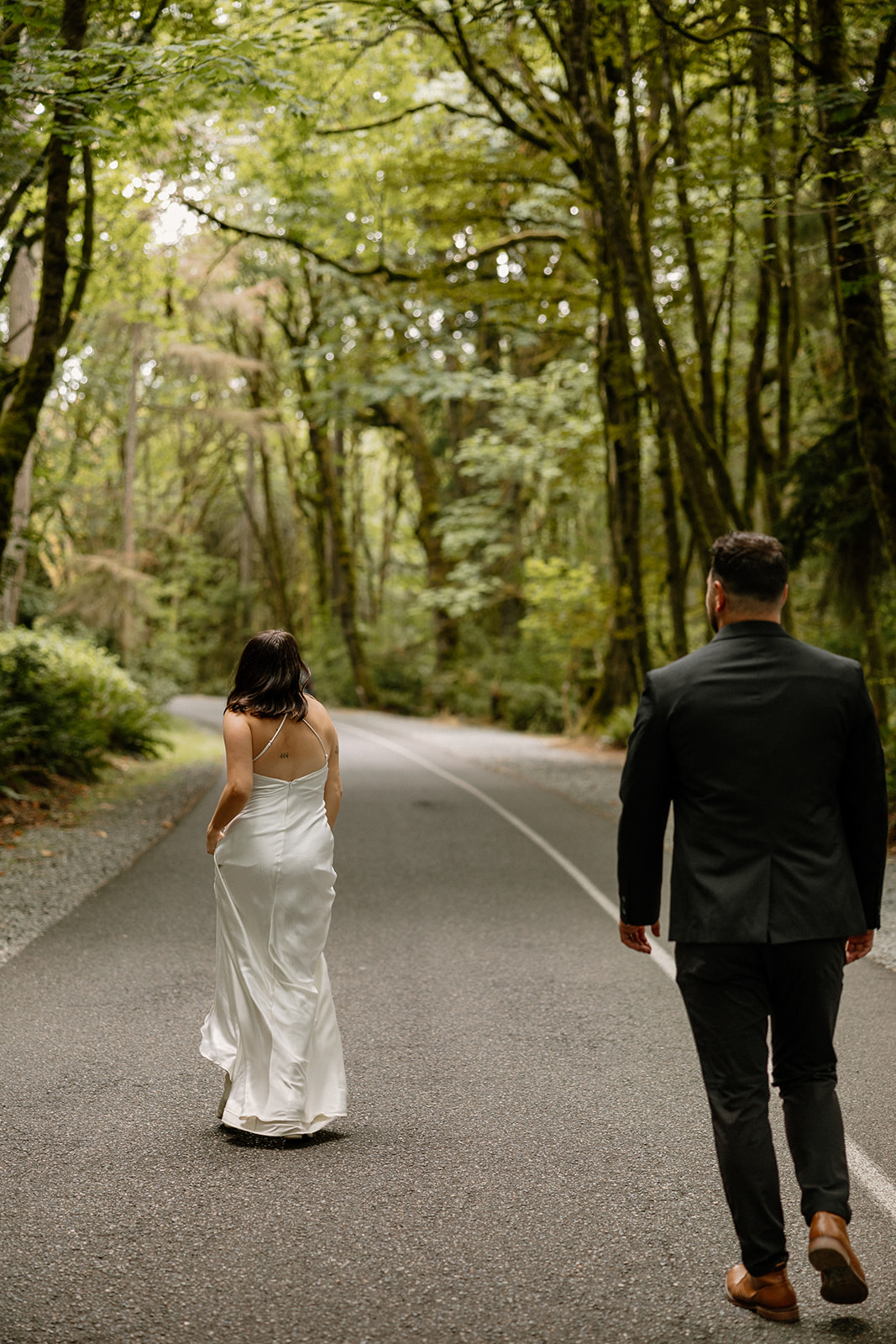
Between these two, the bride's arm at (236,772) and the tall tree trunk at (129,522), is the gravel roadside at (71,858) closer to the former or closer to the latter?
the bride's arm at (236,772)

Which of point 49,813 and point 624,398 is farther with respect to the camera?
point 624,398

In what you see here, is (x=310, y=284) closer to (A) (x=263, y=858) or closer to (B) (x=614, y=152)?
(B) (x=614, y=152)

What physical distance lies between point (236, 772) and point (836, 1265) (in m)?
2.77

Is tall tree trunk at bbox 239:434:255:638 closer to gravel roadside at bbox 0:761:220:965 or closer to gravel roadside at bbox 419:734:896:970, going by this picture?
gravel roadside at bbox 419:734:896:970

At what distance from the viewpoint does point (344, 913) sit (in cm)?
908

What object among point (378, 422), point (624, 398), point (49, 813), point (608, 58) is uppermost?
point (608, 58)

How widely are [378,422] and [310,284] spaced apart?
4613mm

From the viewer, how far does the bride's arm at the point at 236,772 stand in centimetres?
476

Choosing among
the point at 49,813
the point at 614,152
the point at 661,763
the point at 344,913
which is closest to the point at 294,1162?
the point at 661,763

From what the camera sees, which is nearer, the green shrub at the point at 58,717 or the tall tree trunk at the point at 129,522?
the green shrub at the point at 58,717

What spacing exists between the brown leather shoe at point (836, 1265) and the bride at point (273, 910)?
6.83 ft

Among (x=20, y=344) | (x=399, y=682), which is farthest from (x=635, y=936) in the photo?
(x=399, y=682)

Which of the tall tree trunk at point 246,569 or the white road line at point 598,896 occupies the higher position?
the tall tree trunk at point 246,569

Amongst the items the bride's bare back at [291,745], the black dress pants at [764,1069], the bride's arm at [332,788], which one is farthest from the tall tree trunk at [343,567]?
the black dress pants at [764,1069]
